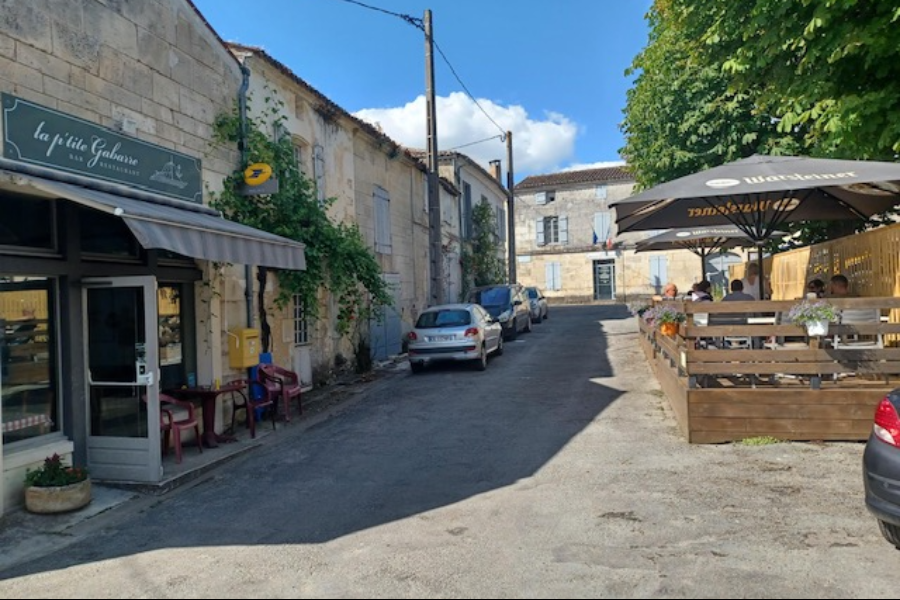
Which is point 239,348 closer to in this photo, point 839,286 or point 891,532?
point 891,532

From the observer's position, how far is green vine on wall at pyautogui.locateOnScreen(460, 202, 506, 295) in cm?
2509

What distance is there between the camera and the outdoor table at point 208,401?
7848mm

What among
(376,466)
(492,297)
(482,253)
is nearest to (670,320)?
(376,466)

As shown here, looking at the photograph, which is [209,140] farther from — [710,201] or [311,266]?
[710,201]

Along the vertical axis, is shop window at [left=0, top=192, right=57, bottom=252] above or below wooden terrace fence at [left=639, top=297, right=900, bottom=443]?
above

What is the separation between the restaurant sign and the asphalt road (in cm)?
330

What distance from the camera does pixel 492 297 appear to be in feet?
63.6

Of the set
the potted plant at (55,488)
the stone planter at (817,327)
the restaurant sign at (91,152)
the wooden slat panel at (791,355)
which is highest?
the restaurant sign at (91,152)

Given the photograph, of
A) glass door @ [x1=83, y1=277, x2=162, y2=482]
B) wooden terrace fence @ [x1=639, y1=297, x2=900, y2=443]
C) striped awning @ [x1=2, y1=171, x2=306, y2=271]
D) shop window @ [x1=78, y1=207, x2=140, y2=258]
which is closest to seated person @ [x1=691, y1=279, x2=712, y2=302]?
wooden terrace fence @ [x1=639, y1=297, x2=900, y2=443]

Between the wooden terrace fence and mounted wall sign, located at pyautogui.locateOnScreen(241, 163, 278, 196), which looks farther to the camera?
mounted wall sign, located at pyautogui.locateOnScreen(241, 163, 278, 196)

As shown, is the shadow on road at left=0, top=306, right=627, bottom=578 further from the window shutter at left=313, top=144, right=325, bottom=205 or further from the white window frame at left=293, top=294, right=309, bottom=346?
the window shutter at left=313, top=144, right=325, bottom=205

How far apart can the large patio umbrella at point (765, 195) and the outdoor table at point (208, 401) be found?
531 centimetres

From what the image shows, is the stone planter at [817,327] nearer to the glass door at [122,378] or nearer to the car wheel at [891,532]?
the car wheel at [891,532]

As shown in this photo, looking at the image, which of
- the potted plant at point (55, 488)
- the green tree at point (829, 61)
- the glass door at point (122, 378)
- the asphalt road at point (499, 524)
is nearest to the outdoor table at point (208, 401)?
the asphalt road at point (499, 524)
